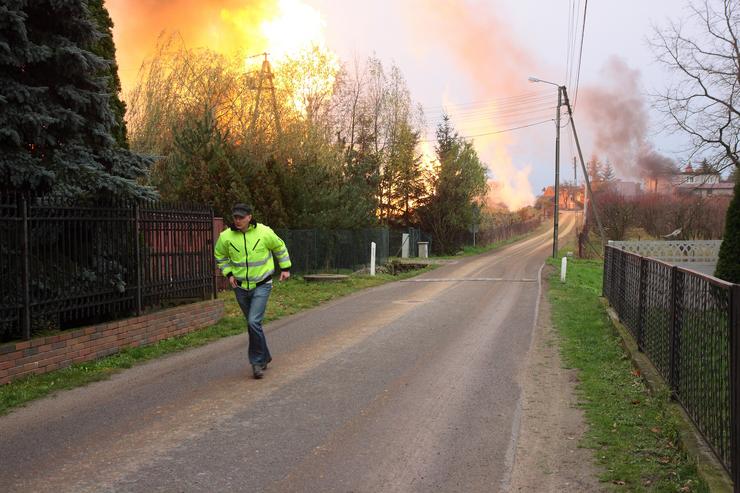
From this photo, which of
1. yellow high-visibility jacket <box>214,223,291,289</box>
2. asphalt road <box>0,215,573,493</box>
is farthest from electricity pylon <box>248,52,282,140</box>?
yellow high-visibility jacket <box>214,223,291,289</box>

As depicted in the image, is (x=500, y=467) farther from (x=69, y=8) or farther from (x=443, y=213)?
(x=443, y=213)

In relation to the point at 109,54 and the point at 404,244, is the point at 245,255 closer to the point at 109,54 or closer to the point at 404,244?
the point at 109,54

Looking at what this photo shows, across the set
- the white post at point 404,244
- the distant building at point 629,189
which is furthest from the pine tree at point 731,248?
the distant building at point 629,189

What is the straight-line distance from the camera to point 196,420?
509 centimetres

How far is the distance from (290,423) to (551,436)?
2.07 metres

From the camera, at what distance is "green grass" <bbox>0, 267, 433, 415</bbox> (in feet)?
19.4

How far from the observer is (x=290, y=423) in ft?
16.5

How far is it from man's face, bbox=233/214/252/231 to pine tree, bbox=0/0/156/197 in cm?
242

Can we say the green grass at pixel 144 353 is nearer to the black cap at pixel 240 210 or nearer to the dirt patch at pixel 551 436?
the black cap at pixel 240 210

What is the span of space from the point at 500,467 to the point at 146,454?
8.00 feet

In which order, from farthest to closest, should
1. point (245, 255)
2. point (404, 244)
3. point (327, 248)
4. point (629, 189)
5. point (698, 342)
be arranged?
point (629, 189), point (404, 244), point (327, 248), point (245, 255), point (698, 342)

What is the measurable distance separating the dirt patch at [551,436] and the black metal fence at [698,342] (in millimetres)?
807

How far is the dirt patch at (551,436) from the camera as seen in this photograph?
12.8ft

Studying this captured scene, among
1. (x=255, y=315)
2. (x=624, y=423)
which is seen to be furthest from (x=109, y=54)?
(x=624, y=423)
